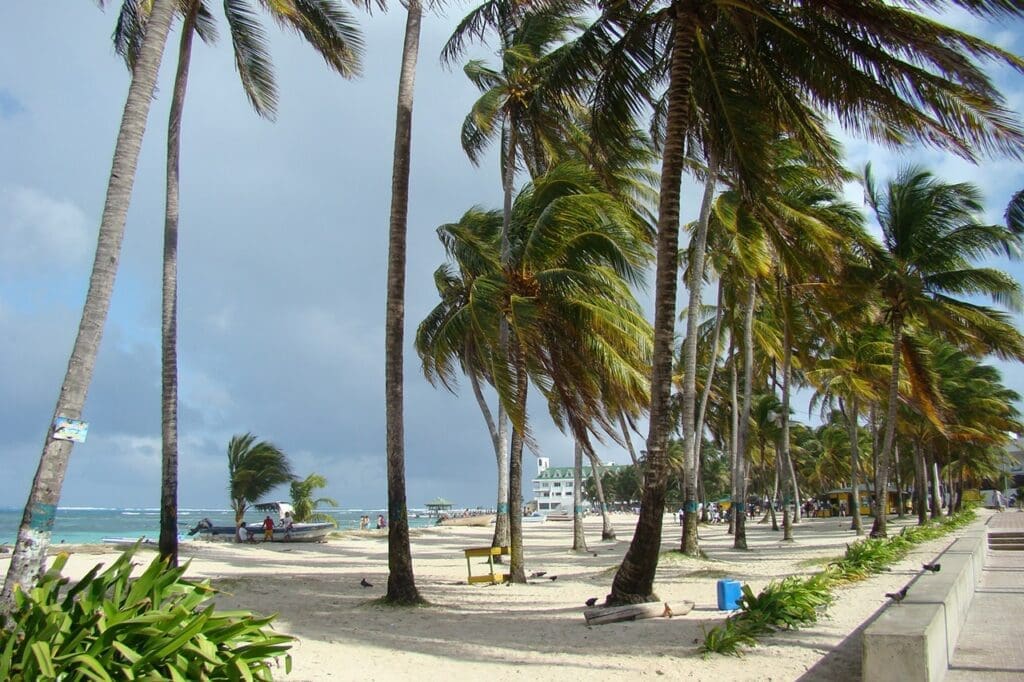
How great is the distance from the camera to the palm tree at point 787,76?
28.6ft

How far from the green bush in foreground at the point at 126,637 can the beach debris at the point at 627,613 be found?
5131mm

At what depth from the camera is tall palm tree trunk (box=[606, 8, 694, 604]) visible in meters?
9.53

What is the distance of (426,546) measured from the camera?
2933cm

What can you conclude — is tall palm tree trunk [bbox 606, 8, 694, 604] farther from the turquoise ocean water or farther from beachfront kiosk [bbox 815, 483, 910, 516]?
beachfront kiosk [bbox 815, 483, 910, 516]

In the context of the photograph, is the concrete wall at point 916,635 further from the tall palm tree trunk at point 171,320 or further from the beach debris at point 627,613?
the tall palm tree trunk at point 171,320

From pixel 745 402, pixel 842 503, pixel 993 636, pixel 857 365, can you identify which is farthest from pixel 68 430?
pixel 842 503

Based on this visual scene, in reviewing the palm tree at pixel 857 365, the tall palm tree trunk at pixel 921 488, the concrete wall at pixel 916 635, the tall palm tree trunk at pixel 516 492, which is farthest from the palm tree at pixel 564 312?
the tall palm tree trunk at pixel 921 488

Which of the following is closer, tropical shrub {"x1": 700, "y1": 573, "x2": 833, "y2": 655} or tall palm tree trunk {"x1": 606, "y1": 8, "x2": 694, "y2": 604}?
tropical shrub {"x1": 700, "y1": 573, "x2": 833, "y2": 655}

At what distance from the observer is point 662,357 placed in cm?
972

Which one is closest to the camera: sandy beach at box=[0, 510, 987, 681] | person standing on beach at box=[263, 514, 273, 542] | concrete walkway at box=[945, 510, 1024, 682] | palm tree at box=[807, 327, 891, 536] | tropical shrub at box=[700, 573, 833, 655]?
concrete walkway at box=[945, 510, 1024, 682]

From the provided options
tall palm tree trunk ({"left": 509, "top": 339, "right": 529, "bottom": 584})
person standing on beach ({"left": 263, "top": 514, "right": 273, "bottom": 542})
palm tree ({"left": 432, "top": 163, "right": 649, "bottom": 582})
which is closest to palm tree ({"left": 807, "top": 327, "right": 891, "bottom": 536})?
palm tree ({"left": 432, "top": 163, "right": 649, "bottom": 582})

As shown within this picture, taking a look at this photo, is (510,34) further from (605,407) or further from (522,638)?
(522,638)

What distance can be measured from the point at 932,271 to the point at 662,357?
15.9 meters

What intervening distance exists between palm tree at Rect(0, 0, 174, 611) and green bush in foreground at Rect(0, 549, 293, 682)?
2.49 ft
